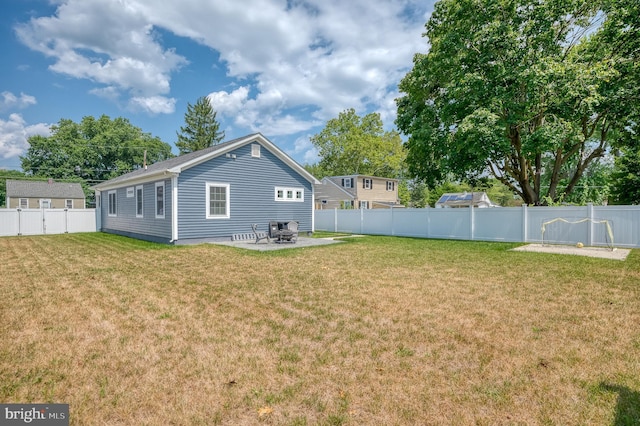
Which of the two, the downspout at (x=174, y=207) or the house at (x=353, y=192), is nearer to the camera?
the downspout at (x=174, y=207)

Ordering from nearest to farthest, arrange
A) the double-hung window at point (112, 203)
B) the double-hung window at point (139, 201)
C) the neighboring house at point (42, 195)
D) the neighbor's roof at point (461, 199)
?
the double-hung window at point (139, 201)
the double-hung window at point (112, 203)
the neighboring house at point (42, 195)
the neighbor's roof at point (461, 199)

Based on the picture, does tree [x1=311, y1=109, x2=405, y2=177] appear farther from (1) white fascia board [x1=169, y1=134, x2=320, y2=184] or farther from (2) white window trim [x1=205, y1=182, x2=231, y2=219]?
(2) white window trim [x1=205, y1=182, x2=231, y2=219]

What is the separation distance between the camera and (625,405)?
7.96 ft

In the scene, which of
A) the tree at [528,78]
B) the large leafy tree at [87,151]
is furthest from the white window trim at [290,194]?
the large leafy tree at [87,151]

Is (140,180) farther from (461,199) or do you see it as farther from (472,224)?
(461,199)

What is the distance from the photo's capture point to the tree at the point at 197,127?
4253 centimetres

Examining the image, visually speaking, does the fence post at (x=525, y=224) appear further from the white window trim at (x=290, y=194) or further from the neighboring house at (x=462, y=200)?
the neighboring house at (x=462, y=200)

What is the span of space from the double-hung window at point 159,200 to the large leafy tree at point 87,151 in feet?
130

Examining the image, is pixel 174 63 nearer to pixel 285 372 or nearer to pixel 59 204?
pixel 285 372

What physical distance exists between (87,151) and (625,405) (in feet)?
198

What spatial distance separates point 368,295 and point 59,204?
1817 inches

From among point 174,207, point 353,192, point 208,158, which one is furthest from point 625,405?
point 353,192

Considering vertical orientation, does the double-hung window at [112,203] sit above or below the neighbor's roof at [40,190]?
below

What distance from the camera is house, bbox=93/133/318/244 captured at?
42.5 feet
